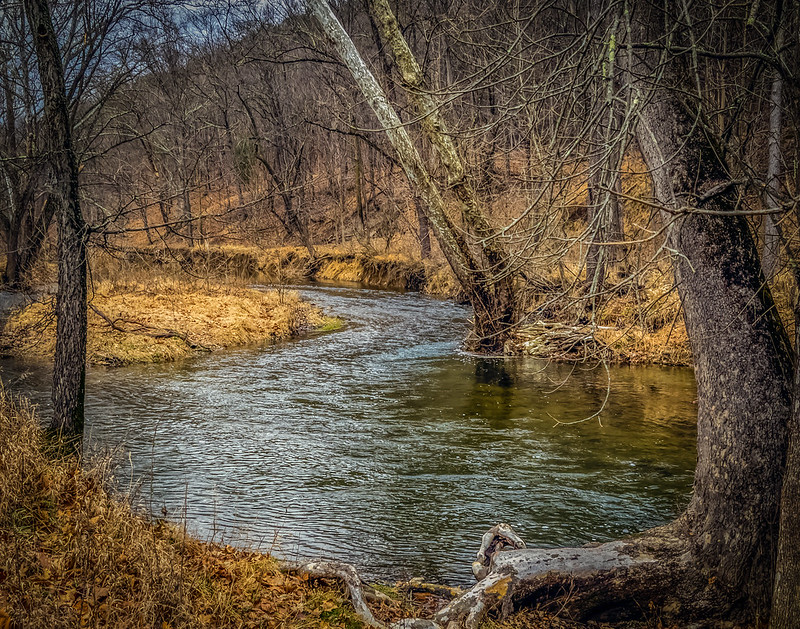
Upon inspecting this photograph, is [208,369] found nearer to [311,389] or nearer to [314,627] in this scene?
[311,389]

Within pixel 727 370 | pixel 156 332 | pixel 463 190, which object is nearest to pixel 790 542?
pixel 727 370

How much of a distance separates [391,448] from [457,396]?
3.00 meters

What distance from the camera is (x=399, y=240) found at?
1187 inches

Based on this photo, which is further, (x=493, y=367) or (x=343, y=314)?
(x=343, y=314)

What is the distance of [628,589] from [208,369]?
34.9 ft

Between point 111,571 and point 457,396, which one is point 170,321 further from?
point 111,571

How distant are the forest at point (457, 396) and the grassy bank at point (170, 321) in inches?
4.3

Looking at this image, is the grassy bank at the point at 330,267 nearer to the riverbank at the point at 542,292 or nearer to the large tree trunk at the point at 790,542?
the riverbank at the point at 542,292

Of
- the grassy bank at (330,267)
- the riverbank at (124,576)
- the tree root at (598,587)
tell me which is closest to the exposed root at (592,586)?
the tree root at (598,587)

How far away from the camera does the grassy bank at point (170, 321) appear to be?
577 inches

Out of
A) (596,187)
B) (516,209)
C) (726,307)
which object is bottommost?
(726,307)

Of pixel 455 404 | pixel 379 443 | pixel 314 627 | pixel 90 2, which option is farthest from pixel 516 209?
pixel 314 627

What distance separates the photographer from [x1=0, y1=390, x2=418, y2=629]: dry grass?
3.92m

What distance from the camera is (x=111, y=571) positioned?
4422mm
